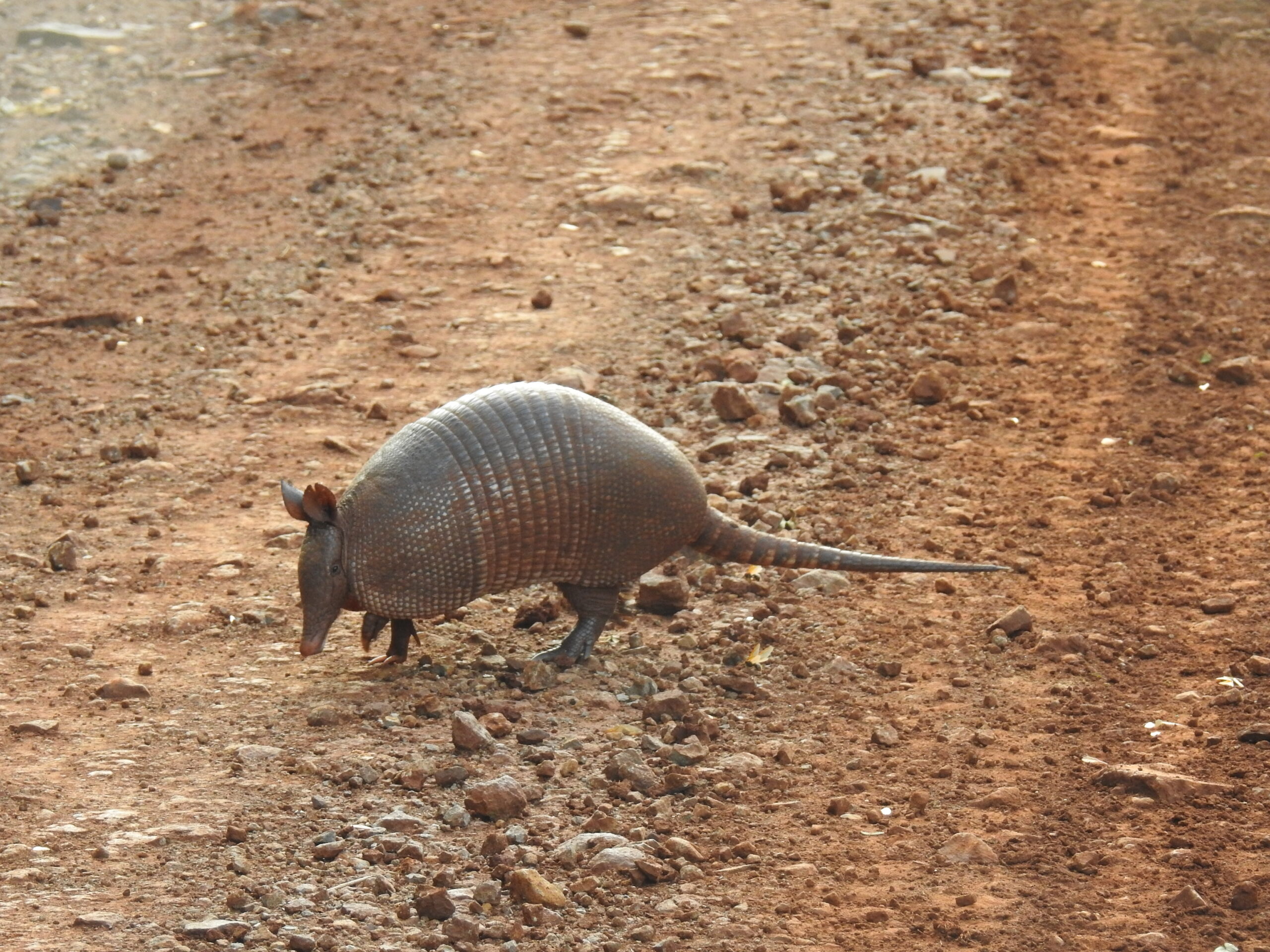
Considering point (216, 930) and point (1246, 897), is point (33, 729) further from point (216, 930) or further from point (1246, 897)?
point (1246, 897)

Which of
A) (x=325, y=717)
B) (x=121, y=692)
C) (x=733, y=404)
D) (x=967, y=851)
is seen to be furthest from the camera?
(x=733, y=404)

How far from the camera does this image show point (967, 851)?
5.39m

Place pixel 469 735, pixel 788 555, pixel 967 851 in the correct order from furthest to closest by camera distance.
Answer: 1. pixel 788 555
2. pixel 469 735
3. pixel 967 851

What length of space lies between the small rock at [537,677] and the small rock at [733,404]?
7.78 feet

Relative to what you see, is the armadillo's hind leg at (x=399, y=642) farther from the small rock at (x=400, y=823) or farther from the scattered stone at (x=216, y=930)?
Answer: the scattered stone at (x=216, y=930)

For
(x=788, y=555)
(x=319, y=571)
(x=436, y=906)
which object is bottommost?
(x=436, y=906)

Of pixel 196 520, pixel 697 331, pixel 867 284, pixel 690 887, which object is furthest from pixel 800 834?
pixel 867 284

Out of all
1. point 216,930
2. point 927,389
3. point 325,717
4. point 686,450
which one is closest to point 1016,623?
point 686,450

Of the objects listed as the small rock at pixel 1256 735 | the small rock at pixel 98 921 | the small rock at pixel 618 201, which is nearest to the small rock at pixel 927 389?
the small rock at pixel 618 201

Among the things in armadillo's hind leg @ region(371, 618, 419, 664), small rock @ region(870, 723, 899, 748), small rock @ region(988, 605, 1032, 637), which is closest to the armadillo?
armadillo's hind leg @ region(371, 618, 419, 664)

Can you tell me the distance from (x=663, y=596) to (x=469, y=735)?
1432 millimetres

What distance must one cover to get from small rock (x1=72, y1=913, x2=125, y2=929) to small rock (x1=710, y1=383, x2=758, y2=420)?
450 cm

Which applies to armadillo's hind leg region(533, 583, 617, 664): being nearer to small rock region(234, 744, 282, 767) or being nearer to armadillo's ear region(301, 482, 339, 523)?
armadillo's ear region(301, 482, 339, 523)

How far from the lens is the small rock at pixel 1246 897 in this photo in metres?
4.96
